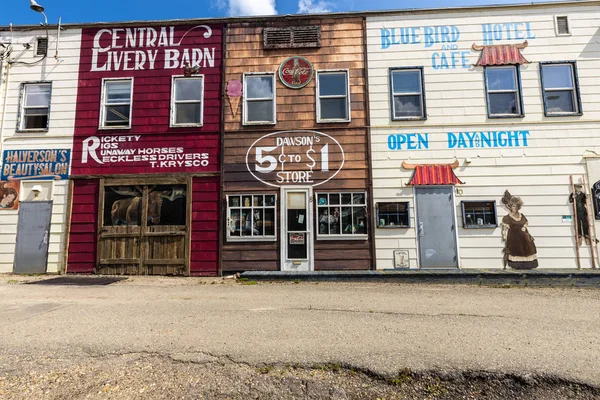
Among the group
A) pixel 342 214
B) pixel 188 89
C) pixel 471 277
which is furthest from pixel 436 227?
pixel 188 89

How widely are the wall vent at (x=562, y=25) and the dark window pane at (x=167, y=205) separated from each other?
11970 mm

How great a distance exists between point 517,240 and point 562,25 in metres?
6.58

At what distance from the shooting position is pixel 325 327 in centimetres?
471

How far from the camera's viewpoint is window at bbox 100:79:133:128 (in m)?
10.5

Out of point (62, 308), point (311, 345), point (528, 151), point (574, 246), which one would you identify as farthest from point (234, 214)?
point (574, 246)

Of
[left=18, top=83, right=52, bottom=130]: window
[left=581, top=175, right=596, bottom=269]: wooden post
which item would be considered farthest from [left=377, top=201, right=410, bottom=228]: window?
[left=18, top=83, right=52, bottom=130]: window

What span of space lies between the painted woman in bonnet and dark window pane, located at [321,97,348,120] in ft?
17.4

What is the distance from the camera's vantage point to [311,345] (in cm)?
402

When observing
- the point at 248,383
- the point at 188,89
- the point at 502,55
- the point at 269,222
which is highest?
the point at 502,55

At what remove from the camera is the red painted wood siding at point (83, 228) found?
32.7 ft

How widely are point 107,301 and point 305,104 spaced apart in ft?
23.6

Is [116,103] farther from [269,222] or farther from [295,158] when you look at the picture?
[269,222]

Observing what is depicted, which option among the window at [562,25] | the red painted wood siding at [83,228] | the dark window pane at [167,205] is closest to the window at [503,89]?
the window at [562,25]

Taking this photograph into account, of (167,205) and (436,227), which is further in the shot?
(167,205)
